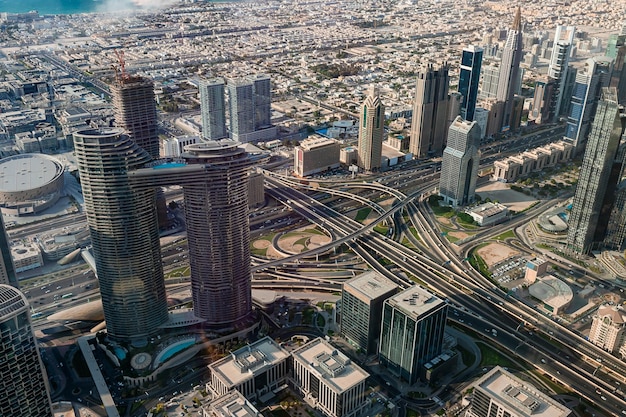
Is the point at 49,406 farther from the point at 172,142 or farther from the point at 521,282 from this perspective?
the point at 172,142

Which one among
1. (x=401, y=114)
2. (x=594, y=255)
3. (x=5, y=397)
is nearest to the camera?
(x=5, y=397)

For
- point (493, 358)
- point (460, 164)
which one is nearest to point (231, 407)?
point (493, 358)

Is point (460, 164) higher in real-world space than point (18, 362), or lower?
lower

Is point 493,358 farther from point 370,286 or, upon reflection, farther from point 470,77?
point 470,77

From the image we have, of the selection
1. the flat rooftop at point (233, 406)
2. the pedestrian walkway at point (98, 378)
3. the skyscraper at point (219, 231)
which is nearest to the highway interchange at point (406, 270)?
the pedestrian walkway at point (98, 378)

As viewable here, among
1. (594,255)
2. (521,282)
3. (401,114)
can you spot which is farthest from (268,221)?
(401,114)

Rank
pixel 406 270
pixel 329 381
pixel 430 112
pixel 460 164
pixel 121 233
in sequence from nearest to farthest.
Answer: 1. pixel 329 381
2. pixel 121 233
3. pixel 406 270
4. pixel 460 164
5. pixel 430 112

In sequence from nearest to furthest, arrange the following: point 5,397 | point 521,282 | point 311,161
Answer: point 5,397
point 521,282
point 311,161

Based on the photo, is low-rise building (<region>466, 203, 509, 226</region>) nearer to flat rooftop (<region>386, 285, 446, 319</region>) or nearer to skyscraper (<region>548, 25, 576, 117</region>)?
flat rooftop (<region>386, 285, 446, 319</region>)
